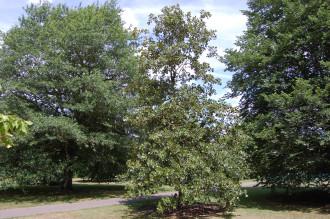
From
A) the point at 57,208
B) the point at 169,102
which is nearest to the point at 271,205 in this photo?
the point at 169,102

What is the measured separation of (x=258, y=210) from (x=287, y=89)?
6.22 metres

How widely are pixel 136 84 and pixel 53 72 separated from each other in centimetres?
649

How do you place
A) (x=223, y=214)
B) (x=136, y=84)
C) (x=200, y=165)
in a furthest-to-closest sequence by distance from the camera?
(x=136, y=84), (x=223, y=214), (x=200, y=165)

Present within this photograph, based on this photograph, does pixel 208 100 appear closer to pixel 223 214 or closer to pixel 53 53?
pixel 223 214

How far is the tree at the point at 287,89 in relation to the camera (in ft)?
57.8

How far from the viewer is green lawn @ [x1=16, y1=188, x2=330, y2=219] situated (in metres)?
15.8

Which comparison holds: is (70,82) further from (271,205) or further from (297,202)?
(297,202)

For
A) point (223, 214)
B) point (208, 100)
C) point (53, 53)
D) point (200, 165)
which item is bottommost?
point (223, 214)

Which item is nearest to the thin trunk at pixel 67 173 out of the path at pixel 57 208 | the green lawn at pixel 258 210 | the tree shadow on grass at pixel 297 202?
the path at pixel 57 208

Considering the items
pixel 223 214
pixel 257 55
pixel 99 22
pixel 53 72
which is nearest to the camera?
pixel 223 214

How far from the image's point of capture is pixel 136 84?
57.9ft

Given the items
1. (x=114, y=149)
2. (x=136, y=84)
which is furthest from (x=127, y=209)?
(x=114, y=149)

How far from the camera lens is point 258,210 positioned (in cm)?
1758

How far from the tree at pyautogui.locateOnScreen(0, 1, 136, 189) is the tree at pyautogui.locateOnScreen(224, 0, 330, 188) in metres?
6.59
